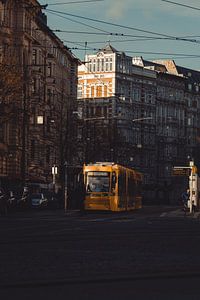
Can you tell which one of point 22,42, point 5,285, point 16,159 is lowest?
point 5,285

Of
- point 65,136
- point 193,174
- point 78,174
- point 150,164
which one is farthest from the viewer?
point 150,164

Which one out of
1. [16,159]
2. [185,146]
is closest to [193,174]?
[16,159]

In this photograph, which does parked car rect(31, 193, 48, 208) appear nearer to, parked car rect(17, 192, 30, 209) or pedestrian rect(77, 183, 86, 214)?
parked car rect(17, 192, 30, 209)

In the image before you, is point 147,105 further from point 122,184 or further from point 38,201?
point 122,184

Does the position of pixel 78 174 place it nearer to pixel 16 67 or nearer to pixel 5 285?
pixel 16 67

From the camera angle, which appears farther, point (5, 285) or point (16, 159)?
point (16, 159)

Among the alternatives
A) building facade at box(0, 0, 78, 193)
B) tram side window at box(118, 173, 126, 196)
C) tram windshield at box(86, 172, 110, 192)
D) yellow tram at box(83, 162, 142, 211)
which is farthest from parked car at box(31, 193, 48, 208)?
tram windshield at box(86, 172, 110, 192)

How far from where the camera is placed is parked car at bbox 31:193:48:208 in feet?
206

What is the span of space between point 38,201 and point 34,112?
27.0 feet

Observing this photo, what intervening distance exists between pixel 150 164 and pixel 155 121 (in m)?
7.54

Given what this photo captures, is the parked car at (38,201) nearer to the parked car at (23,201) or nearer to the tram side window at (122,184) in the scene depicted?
the parked car at (23,201)

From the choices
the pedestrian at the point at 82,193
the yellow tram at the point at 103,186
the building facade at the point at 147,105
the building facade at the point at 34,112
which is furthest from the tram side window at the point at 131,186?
the building facade at the point at 147,105

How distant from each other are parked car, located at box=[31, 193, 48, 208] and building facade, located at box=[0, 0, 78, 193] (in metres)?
1.69

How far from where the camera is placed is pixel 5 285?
11336mm
